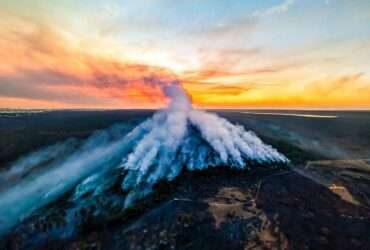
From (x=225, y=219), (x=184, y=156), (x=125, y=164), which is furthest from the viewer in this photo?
(x=184, y=156)

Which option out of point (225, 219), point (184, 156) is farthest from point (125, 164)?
point (225, 219)

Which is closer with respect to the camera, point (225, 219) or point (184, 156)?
point (225, 219)

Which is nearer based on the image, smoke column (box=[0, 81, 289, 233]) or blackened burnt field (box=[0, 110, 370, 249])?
blackened burnt field (box=[0, 110, 370, 249])

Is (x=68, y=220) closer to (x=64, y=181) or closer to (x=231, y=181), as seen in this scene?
(x=64, y=181)

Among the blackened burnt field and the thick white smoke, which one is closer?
the blackened burnt field

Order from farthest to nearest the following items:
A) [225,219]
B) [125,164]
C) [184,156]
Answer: [184,156], [125,164], [225,219]

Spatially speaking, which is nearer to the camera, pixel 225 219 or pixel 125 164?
pixel 225 219

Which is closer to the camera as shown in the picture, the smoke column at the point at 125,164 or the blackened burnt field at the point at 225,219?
the blackened burnt field at the point at 225,219

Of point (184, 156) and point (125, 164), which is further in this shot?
point (184, 156)

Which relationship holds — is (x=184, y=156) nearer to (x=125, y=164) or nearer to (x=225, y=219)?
(x=125, y=164)
